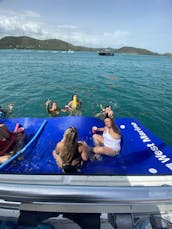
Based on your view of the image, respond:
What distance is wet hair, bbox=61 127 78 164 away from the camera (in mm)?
4098

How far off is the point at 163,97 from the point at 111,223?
12767 mm

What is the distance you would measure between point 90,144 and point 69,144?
1.56m

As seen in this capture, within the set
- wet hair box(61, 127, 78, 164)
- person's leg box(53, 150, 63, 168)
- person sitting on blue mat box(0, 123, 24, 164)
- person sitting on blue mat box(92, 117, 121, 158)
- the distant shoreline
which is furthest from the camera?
the distant shoreline

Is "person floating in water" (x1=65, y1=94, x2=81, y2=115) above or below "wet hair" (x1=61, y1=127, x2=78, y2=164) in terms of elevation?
above

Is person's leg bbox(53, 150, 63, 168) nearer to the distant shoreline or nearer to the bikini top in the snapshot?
the bikini top

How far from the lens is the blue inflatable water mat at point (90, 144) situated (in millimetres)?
4465

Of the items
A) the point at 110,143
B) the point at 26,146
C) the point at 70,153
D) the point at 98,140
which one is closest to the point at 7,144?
the point at 26,146

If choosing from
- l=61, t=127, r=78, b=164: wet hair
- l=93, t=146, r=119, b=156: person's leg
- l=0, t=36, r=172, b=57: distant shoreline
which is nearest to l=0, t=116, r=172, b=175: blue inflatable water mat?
l=93, t=146, r=119, b=156: person's leg

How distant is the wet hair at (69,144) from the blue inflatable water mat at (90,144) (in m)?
0.39

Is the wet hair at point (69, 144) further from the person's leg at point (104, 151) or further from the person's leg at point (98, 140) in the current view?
the person's leg at point (98, 140)

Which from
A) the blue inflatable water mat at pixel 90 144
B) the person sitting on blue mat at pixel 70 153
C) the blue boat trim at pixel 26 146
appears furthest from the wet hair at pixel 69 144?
the blue boat trim at pixel 26 146

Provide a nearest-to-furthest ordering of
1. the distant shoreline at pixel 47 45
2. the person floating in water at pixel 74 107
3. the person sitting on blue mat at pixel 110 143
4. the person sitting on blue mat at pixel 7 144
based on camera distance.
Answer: the person sitting on blue mat at pixel 7 144 → the person sitting on blue mat at pixel 110 143 → the person floating in water at pixel 74 107 → the distant shoreline at pixel 47 45

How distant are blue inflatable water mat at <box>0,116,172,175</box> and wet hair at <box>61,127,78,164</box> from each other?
39 cm

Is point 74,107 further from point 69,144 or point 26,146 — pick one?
point 69,144
